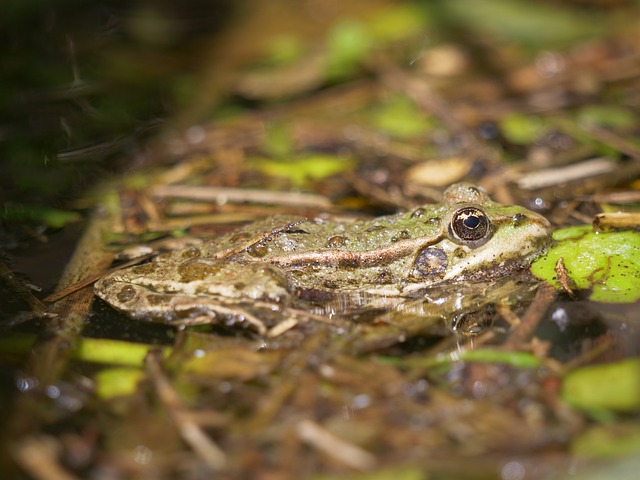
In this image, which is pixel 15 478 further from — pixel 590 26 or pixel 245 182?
pixel 590 26

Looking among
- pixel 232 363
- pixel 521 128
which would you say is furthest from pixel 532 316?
pixel 521 128

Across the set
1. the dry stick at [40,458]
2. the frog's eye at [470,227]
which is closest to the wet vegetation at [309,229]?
the dry stick at [40,458]

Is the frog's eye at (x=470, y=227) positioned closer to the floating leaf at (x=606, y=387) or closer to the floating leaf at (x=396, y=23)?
the floating leaf at (x=606, y=387)

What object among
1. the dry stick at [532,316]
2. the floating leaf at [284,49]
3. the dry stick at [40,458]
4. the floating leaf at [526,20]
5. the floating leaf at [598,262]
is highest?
the floating leaf at [526,20]

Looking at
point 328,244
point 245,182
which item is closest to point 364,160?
point 245,182

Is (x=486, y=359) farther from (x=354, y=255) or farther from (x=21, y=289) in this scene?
(x=21, y=289)

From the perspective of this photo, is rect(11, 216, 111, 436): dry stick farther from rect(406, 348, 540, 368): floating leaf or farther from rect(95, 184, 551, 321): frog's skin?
rect(406, 348, 540, 368): floating leaf
